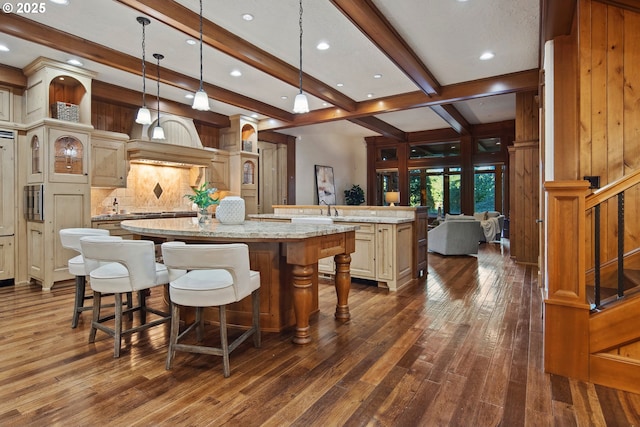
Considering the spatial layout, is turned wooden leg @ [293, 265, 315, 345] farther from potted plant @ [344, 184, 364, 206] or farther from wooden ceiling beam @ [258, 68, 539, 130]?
potted plant @ [344, 184, 364, 206]

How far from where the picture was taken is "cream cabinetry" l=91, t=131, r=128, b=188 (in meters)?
4.94

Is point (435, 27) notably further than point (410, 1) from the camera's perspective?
Yes

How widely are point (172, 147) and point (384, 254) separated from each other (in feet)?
12.9

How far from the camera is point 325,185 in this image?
10.2 metres

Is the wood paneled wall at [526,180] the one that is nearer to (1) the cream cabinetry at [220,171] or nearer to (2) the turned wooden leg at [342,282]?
(2) the turned wooden leg at [342,282]

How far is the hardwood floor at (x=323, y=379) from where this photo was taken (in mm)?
1718

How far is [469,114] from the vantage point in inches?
326

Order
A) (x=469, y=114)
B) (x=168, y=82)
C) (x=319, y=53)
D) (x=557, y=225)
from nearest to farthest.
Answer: (x=557, y=225)
(x=319, y=53)
(x=168, y=82)
(x=469, y=114)

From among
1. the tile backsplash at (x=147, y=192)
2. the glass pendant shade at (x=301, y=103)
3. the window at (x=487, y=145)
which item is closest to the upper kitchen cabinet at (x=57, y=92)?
the tile backsplash at (x=147, y=192)

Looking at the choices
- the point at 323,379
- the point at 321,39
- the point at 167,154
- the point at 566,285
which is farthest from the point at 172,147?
the point at 566,285

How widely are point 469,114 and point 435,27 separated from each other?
529 centimetres

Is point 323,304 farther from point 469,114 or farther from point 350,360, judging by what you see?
point 469,114

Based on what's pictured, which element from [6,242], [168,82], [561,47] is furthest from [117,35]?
[561,47]

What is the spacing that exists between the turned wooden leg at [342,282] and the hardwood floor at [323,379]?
0.09 metres
